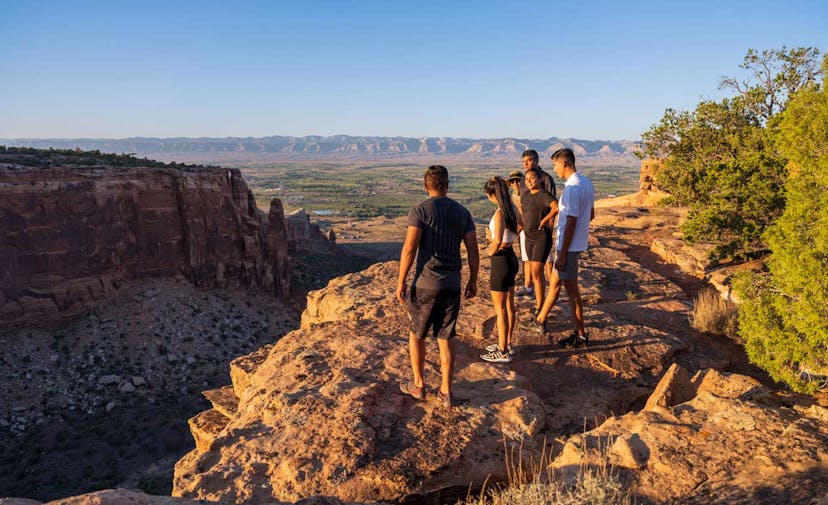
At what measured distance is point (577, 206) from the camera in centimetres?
591

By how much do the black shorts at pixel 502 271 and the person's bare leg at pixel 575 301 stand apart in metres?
0.73

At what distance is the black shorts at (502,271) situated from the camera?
5.84 metres

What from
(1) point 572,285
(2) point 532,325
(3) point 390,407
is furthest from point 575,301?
(3) point 390,407

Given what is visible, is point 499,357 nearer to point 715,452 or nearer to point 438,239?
point 438,239

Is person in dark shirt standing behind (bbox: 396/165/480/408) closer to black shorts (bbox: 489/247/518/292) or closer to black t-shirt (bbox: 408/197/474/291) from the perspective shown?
black t-shirt (bbox: 408/197/474/291)

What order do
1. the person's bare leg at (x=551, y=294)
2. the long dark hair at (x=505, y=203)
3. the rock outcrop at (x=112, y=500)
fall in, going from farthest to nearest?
the person's bare leg at (x=551, y=294) → the long dark hair at (x=505, y=203) → the rock outcrop at (x=112, y=500)

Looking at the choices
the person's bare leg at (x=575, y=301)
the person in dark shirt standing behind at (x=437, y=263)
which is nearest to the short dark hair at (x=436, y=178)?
the person in dark shirt standing behind at (x=437, y=263)

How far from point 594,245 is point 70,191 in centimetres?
2482

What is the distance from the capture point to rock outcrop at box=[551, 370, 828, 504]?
11.2ft

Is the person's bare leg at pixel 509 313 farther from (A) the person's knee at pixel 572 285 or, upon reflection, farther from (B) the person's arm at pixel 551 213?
(B) the person's arm at pixel 551 213

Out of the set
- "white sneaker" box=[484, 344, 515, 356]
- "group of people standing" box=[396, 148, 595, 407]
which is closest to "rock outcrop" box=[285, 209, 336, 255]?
"group of people standing" box=[396, 148, 595, 407]

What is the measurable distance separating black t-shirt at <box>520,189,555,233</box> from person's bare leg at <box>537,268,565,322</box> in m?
0.65

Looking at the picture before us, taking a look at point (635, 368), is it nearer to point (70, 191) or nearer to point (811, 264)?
point (811, 264)

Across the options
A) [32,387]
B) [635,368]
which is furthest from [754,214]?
[32,387]
